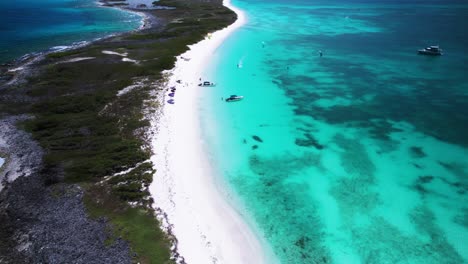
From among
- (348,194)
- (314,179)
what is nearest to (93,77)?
(314,179)

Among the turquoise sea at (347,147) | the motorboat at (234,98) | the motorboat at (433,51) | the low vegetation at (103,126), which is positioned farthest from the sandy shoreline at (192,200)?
the motorboat at (433,51)

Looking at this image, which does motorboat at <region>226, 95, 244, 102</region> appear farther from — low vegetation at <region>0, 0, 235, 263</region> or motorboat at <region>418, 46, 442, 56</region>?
motorboat at <region>418, 46, 442, 56</region>

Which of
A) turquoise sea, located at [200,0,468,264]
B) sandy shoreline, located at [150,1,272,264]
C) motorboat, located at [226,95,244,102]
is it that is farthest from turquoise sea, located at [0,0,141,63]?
motorboat, located at [226,95,244,102]

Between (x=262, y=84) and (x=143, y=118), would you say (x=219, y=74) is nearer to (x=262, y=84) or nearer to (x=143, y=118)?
(x=262, y=84)

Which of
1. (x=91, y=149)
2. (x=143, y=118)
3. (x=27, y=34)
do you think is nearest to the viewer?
(x=91, y=149)

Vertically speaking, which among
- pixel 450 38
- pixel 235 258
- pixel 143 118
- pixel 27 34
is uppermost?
pixel 450 38

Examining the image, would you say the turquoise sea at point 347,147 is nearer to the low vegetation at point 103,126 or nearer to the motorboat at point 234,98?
the motorboat at point 234,98

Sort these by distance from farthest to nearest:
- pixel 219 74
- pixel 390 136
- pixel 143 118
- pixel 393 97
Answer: pixel 219 74
pixel 393 97
pixel 143 118
pixel 390 136
